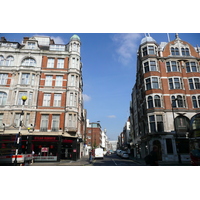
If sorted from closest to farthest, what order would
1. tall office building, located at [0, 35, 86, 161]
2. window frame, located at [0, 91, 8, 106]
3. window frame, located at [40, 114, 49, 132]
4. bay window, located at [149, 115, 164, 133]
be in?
tall office building, located at [0, 35, 86, 161], window frame, located at [0, 91, 8, 106], bay window, located at [149, 115, 164, 133], window frame, located at [40, 114, 49, 132]

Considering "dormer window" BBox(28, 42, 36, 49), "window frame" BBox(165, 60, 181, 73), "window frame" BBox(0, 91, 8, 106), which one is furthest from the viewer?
"dormer window" BBox(28, 42, 36, 49)

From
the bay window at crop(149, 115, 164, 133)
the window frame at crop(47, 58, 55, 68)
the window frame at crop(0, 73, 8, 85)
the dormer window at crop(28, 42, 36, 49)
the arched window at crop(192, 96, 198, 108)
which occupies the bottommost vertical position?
the bay window at crop(149, 115, 164, 133)

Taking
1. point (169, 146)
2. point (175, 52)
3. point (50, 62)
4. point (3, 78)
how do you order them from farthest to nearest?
point (50, 62) → point (175, 52) → point (3, 78) → point (169, 146)

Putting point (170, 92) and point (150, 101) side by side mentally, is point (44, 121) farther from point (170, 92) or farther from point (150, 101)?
point (170, 92)

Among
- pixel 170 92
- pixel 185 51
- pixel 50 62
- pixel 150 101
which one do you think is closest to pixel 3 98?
pixel 50 62

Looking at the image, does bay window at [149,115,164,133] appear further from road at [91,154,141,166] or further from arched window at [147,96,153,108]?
road at [91,154,141,166]

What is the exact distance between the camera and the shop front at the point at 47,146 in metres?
22.8

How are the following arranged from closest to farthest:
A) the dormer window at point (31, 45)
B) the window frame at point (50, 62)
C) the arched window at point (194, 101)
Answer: the arched window at point (194, 101) < the window frame at point (50, 62) < the dormer window at point (31, 45)

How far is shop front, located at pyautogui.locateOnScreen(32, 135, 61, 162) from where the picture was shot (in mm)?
22828

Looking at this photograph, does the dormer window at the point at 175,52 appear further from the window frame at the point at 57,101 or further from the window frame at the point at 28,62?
the window frame at the point at 28,62

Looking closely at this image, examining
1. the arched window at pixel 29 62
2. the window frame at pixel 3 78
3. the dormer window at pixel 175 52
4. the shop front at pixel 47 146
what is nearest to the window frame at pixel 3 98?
the window frame at pixel 3 78

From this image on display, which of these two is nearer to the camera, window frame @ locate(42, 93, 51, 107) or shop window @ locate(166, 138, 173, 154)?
shop window @ locate(166, 138, 173, 154)

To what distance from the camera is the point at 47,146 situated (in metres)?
23.3

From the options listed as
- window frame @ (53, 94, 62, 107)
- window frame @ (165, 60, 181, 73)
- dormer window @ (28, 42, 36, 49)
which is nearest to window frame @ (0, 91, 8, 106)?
window frame @ (53, 94, 62, 107)
